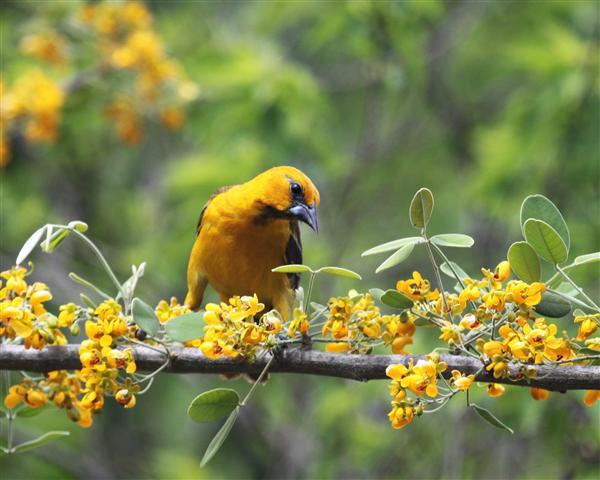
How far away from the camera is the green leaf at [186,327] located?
7.71ft

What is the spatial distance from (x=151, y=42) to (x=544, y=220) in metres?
4.22

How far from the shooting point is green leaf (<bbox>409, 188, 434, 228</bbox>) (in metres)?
2.15

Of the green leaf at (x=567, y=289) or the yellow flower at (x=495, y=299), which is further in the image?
the green leaf at (x=567, y=289)

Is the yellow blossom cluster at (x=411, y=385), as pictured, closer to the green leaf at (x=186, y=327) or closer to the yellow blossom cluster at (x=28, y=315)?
the green leaf at (x=186, y=327)

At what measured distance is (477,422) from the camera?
692 centimetres

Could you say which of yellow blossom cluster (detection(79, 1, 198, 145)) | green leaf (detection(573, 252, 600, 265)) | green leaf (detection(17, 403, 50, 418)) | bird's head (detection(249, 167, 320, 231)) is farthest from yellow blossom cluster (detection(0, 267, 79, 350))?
yellow blossom cluster (detection(79, 1, 198, 145))

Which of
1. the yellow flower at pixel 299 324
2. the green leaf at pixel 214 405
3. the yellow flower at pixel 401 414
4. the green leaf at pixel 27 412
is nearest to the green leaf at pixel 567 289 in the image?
the yellow flower at pixel 401 414

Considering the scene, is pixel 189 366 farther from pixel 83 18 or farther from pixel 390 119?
pixel 390 119

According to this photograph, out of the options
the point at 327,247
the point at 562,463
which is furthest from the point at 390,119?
the point at 562,463

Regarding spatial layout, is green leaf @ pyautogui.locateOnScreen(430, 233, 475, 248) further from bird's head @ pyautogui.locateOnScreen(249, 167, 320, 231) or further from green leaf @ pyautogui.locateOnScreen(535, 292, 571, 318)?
bird's head @ pyautogui.locateOnScreen(249, 167, 320, 231)

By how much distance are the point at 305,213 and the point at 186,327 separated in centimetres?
170

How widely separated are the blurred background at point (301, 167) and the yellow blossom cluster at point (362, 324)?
2.97 metres

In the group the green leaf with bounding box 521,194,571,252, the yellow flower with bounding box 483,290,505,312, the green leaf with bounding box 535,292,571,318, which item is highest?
the green leaf with bounding box 521,194,571,252

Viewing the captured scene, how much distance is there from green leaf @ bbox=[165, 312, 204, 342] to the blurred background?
3.14 meters
